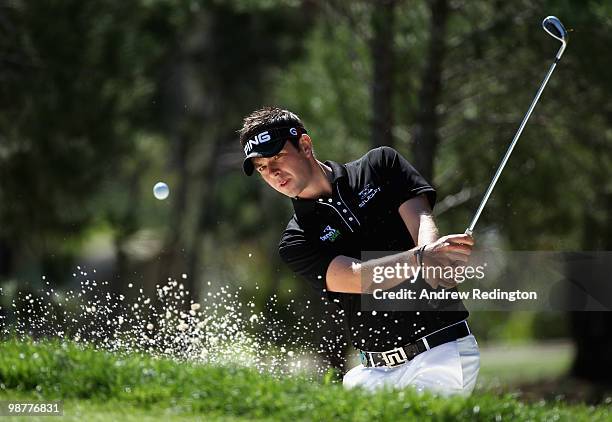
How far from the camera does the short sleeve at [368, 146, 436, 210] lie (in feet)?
15.8

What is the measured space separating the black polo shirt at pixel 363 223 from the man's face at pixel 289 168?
0.25 ft

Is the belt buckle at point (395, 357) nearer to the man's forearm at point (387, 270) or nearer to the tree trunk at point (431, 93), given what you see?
the man's forearm at point (387, 270)

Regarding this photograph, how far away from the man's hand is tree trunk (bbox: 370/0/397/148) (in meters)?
5.90

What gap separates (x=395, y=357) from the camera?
483 cm

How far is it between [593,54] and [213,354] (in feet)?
17.1

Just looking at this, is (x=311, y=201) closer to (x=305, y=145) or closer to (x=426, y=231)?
(x=305, y=145)

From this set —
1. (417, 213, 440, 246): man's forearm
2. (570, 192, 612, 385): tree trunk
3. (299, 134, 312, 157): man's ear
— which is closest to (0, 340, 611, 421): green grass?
(417, 213, 440, 246): man's forearm

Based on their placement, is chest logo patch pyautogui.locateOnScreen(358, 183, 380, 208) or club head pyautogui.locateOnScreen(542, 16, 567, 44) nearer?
chest logo patch pyautogui.locateOnScreen(358, 183, 380, 208)

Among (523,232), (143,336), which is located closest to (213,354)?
(143,336)

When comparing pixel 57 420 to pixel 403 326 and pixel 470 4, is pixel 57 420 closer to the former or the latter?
pixel 403 326

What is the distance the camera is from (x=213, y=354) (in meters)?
6.31

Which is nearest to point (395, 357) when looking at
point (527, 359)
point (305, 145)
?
point (305, 145)

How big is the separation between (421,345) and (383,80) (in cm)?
612

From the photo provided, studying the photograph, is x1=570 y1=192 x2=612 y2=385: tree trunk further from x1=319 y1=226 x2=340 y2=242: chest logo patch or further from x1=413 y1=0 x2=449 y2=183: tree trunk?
x1=319 y1=226 x2=340 y2=242: chest logo patch
